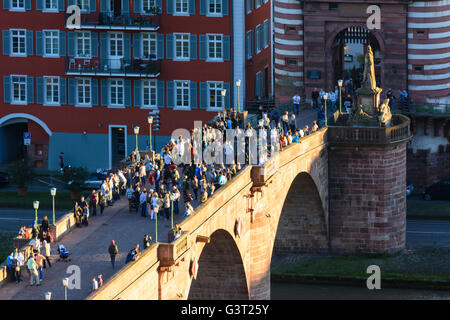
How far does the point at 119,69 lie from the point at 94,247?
58.9m

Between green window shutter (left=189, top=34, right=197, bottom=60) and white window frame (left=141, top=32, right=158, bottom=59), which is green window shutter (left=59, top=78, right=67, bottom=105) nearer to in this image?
white window frame (left=141, top=32, right=158, bottom=59)

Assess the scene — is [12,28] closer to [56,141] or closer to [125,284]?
[56,141]

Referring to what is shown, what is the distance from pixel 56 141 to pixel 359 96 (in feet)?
116

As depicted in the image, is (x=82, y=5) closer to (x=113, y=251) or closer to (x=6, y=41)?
(x=6, y=41)

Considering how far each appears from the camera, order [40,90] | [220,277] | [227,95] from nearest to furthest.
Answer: [220,277]
[227,95]
[40,90]

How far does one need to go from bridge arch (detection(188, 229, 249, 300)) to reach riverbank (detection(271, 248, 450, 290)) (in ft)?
52.0

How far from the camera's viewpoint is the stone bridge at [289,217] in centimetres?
9494

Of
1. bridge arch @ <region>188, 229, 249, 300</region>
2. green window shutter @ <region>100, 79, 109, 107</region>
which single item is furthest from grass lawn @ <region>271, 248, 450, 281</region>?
green window shutter @ <region>100, 79, 109, 107</region>

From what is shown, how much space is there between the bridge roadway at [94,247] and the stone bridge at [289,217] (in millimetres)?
2111

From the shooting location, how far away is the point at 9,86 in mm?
156250

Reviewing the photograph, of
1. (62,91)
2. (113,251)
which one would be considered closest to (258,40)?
(62,91)

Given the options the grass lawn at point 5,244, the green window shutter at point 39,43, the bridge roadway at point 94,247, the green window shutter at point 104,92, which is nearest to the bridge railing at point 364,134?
the grass lawn at point 5,244

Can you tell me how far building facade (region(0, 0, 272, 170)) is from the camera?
151500mm

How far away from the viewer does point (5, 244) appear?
13675cm
